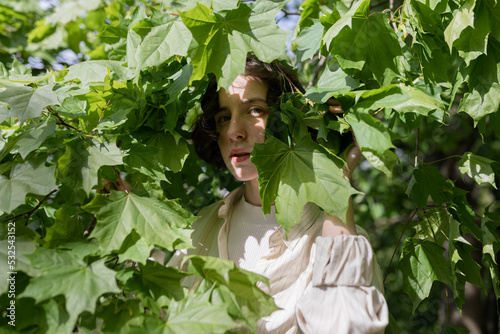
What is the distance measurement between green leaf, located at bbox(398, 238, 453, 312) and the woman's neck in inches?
20.9

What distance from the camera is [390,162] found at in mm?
1057

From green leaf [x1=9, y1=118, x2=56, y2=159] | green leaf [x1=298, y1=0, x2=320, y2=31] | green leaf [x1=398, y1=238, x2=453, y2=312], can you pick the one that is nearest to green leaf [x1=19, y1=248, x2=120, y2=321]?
green leaf [x1=9, y1=118, x2=56, y2=159]

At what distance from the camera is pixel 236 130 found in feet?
4.77

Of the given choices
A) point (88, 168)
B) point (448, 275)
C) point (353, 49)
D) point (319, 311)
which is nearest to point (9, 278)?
point (88, 168)

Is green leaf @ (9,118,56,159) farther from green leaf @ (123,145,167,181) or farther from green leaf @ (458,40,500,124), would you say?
green leaf @ (458,40,500,124)

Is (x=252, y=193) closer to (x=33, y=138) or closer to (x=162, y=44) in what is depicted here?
(x=162, y=44)

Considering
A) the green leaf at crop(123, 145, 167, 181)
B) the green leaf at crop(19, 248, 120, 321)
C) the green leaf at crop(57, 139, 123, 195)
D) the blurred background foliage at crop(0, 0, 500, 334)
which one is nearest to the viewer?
the green leaf at crop(19, 248, 120, 321)

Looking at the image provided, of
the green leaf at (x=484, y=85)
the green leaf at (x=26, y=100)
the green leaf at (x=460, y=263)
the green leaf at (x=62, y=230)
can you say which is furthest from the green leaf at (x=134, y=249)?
the green leaf at (x=460, y=263)

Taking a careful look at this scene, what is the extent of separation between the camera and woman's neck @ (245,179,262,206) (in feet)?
5.28

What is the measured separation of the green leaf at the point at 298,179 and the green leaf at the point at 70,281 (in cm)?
44

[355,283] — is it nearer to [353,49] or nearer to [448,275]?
[448,275]

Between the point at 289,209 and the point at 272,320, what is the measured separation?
39cm

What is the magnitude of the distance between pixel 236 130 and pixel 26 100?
61cm

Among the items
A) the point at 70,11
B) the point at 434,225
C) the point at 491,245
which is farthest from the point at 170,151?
the point at 70,11
